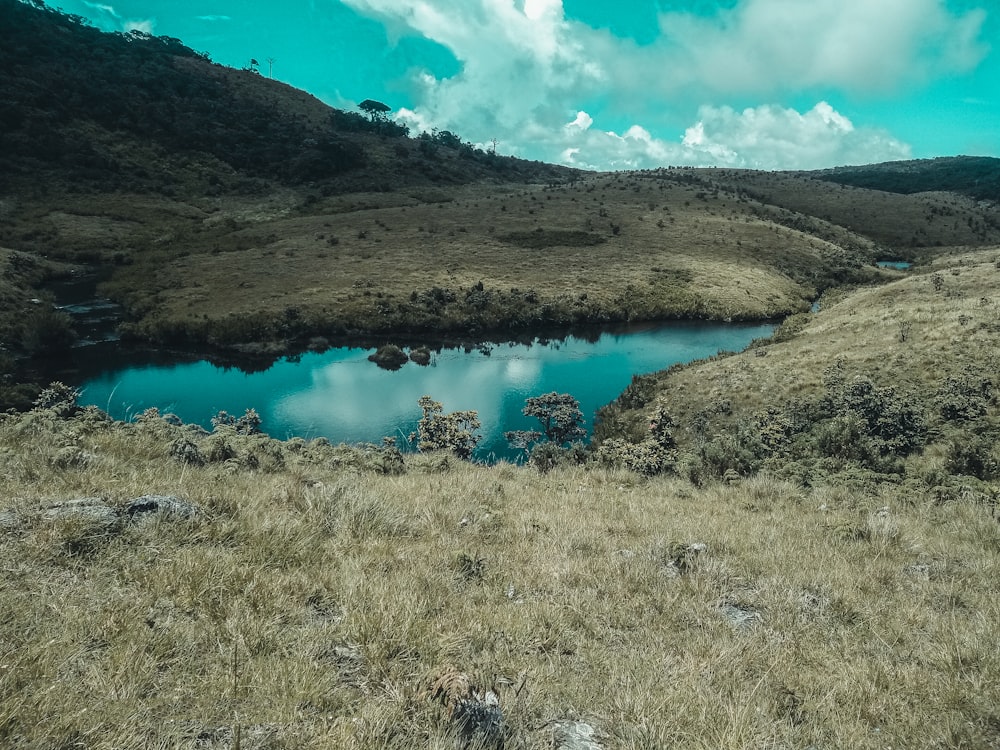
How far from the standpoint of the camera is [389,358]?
131ft

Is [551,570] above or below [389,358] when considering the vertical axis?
above

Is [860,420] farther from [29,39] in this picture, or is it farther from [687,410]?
[29,39]

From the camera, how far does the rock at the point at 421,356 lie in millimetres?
40344

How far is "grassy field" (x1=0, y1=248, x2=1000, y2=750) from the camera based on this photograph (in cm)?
→ 370

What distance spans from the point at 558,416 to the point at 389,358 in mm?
16442

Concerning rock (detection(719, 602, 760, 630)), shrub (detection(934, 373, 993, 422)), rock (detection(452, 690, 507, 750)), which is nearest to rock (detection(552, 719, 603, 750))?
rock (detection(452, 690, 507, 750))

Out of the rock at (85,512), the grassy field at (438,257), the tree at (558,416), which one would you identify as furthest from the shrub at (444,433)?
the grassy field at (438,257)

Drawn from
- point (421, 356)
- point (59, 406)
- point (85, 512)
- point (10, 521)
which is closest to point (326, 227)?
point (421, 356)

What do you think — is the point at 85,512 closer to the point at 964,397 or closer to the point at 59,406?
the point at 59,406

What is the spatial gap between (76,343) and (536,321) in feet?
124

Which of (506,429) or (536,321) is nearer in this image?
(506,429)

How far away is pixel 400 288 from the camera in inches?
2055

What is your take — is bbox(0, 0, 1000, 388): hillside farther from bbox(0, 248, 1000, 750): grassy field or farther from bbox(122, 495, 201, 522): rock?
bbox(122, 495, 201, 522): rock

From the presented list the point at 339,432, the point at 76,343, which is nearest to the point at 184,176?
the point at 76,343
